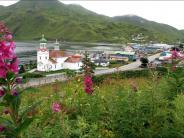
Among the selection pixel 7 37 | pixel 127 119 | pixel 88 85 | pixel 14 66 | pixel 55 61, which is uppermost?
pixel 7 37

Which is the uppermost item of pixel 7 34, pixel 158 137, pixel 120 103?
pixel 7 34

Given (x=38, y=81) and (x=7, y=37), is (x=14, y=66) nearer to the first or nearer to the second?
(x=7, y=37)

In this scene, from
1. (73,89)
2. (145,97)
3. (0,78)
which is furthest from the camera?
(73,89)

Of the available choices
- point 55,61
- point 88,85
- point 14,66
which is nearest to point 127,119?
point 88,85

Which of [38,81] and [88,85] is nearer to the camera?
[88,85]

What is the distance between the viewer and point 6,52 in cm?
463

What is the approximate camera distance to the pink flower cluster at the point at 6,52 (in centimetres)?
460

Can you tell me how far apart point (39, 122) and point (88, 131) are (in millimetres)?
1376

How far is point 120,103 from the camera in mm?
7266

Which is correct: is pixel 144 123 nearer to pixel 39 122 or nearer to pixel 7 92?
pixel 39 122

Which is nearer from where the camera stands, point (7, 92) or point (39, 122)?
point (7, 92)

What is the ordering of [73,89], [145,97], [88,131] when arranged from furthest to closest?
[73,89], [145,97], [88,131]

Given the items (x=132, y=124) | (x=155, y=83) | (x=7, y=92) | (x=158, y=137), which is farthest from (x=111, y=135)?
(x=7, y=92)

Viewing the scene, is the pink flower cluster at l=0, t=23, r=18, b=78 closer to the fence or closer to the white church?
the fence
